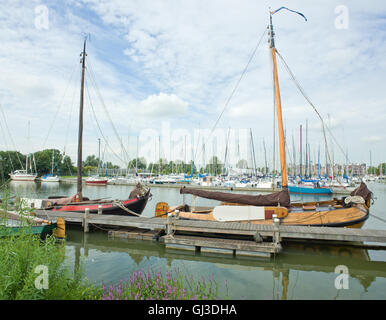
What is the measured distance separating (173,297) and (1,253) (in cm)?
326

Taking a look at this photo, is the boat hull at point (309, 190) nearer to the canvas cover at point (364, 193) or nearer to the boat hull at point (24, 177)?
the canvas cover at point (364, 193)

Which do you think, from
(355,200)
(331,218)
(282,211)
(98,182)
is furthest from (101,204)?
(98,182)

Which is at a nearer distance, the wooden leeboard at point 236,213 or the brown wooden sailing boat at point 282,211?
the brown wooden sailing boat at point 282,211

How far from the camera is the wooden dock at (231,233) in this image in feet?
30.7

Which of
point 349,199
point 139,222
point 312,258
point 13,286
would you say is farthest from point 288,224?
point 13,286

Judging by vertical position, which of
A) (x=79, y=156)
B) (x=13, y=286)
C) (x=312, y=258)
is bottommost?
(x=312, y=258)

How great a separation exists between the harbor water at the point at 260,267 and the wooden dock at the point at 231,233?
388 millimetres

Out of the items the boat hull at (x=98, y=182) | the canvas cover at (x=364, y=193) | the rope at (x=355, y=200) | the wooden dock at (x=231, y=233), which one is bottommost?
the boat hull at (x=98, y=182)

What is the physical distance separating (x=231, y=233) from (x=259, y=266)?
2.15m

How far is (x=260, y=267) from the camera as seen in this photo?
853cm

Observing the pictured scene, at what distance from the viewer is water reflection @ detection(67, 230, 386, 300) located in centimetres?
698

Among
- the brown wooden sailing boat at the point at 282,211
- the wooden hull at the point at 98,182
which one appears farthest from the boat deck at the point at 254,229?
the wooden hull at the point at 98,182
